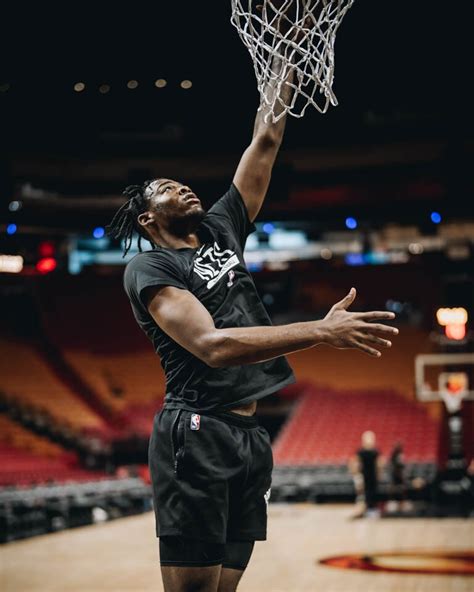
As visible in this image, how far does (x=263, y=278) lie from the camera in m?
20.5

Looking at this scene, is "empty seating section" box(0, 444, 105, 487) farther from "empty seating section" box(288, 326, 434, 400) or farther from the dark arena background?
"empty seating section" box(288, 326, 434, 400)

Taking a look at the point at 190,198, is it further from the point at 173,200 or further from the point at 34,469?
the point at 34,469

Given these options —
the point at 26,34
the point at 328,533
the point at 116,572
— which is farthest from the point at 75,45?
the point at 328,533

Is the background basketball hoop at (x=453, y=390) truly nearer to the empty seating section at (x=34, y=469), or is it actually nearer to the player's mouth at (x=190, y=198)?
the empty seating section at (x=34, y=469)

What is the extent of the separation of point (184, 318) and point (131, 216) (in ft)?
2.09

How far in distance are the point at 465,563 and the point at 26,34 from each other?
6652 millimetres

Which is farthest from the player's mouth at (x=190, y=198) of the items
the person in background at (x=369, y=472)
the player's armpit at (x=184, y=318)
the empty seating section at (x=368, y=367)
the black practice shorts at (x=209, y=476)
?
the empty seating section at (x=368, y=367)

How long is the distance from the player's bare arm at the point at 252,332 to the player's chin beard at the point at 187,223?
13.3 inches

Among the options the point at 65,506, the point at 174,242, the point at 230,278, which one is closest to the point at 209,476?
the point at 230,278

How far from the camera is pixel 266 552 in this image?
9000 millimetres

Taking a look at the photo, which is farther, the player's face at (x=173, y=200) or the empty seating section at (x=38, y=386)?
the empty seating section at (x=38, y=386)

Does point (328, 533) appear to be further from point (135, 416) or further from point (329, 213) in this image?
point (135, 416)

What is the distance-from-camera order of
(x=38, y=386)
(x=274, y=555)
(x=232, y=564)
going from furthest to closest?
(x=38, y=386) → (x=274, y=555) → (x=232, y=564)

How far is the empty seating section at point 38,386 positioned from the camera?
19.8 meters
